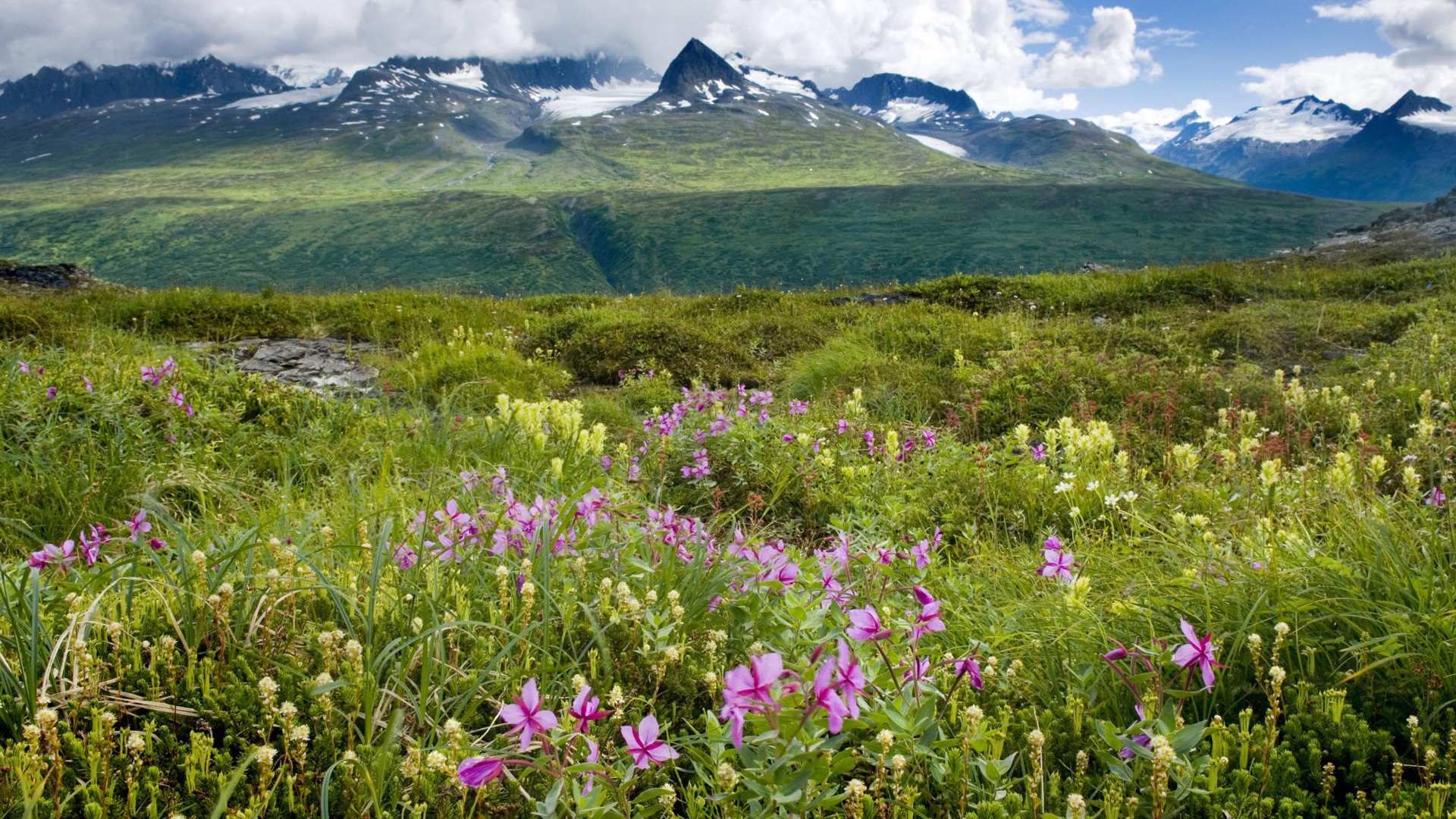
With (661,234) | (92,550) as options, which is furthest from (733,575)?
(661,234)

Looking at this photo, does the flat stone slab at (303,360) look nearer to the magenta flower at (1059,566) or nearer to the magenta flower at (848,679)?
the magenta flower at (1059,566)

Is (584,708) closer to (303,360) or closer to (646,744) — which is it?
(646,744)

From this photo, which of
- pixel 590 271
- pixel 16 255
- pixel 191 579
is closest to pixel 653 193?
pixel 590 271

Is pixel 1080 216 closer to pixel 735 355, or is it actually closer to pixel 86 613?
pixel 735 355

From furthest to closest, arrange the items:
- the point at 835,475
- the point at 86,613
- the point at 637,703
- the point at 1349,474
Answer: the point at 835,475 < the point at 1349,474 < the point at 637,703 < the point at 86,613

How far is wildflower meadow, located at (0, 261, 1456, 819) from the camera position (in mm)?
1688

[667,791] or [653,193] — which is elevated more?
[653,193]

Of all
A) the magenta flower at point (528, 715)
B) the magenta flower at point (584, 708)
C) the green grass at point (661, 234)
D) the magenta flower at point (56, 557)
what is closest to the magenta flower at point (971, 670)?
the magenta flower at point (584, 708)

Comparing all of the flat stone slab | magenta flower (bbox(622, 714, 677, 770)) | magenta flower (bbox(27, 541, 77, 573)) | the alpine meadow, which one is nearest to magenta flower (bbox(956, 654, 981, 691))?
the alpine meadow

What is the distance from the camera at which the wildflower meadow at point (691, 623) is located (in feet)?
5.54

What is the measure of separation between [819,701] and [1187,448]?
4044mm

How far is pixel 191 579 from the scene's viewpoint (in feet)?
7.59

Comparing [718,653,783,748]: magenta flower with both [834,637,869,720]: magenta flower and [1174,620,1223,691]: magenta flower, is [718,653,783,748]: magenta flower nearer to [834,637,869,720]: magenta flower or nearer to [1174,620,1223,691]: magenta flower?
[834,637,869,720]: magenta flower

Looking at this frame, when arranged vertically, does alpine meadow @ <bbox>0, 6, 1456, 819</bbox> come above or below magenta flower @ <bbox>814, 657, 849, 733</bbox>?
below
